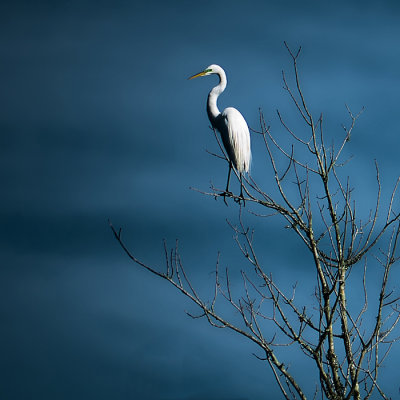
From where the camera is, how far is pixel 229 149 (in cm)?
1038

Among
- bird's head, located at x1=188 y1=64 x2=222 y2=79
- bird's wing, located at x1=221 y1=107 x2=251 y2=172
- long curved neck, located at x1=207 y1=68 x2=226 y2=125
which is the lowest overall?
bird's wing, located at x1=221 y1=107 x2=251 y2=172

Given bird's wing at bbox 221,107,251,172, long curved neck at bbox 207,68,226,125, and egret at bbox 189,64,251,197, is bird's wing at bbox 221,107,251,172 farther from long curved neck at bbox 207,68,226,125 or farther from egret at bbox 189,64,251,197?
long curved neck at bbox 207,68,226,125

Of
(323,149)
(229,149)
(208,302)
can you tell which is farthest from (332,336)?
(229,149)

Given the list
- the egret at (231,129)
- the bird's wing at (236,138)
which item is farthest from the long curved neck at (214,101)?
the bird's wing at (236,138)

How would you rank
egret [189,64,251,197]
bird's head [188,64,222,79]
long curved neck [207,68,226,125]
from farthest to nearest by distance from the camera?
bird's head [188,64,222,79] < long curved neck [207,68,226,125] < egret [189,64,251,197]

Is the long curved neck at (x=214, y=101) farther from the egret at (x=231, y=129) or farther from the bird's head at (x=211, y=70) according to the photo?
the bird's head at (x=211, y=70)

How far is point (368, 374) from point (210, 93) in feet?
22.6

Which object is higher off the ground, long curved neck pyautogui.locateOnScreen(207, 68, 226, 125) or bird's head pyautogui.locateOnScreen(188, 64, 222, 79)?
bird's head pyautogui.locateOnScreen(188, 64, 222, 79)

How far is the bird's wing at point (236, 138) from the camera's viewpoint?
1024cm

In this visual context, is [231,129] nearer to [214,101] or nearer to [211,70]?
[214,101]

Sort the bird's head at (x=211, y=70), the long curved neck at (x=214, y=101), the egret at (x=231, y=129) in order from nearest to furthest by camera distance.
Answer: the egret at (x=231, y=129) < the long curved neck at (x=214, y=101) < the bird's head at (x=211, y=70)

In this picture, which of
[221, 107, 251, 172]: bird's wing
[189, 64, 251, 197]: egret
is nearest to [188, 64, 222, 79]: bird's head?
[189, 64, 251, 197]: egret

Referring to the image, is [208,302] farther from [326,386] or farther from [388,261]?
[388,261]

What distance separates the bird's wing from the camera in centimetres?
1024
